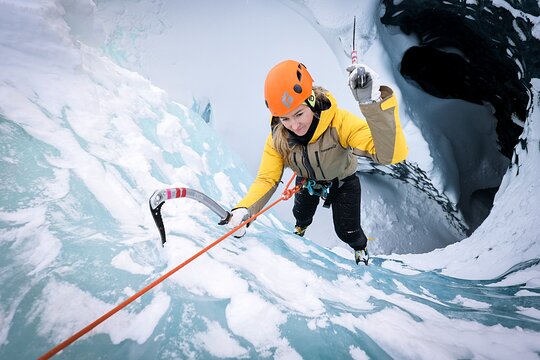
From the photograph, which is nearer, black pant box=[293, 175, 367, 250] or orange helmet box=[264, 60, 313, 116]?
orange helmet box=[264, 60, 313, 116]

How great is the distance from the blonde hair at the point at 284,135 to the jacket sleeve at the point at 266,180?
7cm

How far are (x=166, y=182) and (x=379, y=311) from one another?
2229mm

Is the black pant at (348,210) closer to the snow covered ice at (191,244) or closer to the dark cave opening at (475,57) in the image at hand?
the snow covered ice at (191,244)

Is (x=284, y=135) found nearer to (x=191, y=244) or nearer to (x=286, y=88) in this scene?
(x=286, y=88)

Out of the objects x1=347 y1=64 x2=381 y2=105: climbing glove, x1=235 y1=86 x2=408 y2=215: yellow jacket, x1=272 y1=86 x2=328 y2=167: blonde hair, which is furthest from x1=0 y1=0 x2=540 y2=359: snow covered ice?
x1=347 y1=64 x2=381 y2=105: climbing glove

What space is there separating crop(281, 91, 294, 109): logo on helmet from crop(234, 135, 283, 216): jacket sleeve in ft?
1.54

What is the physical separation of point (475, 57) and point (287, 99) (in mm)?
4244

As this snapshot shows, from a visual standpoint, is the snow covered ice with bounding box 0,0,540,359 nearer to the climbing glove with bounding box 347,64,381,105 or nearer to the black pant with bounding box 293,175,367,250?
the black pant with bounding box 293,175,367,250

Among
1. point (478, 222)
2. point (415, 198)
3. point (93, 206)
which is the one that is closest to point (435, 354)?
point (93, 206)

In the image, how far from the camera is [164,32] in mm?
6926

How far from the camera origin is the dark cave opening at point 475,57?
9.93 feet

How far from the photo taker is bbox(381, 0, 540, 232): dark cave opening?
303cm

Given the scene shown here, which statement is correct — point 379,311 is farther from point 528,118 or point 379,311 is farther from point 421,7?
point 421,7

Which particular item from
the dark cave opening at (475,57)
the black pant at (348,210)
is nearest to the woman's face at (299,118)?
the black pant at (348,210)
